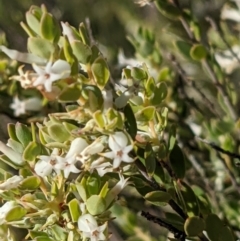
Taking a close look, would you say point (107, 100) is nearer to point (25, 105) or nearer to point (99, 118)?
point (99, 118)

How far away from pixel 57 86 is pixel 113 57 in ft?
2.29

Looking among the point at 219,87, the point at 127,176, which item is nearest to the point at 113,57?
the point at 219,87

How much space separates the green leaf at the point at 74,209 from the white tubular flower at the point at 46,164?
0.10 ft

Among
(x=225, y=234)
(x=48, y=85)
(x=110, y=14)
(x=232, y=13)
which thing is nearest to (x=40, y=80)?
(x=48, y=85)

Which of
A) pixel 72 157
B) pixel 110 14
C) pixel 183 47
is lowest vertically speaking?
pixel 110 14

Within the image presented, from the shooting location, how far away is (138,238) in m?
0.80

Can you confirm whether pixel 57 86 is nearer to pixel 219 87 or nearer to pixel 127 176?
pixel 127 176

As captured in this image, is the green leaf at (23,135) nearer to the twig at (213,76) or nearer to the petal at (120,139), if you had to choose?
the petal at (120,139)

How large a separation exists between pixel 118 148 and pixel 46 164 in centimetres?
7

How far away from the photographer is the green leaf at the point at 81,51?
427 mm

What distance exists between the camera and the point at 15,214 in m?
0.46

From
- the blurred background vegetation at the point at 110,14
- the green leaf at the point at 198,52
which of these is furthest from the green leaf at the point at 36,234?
the blurred background vegetation at the point at 110,14

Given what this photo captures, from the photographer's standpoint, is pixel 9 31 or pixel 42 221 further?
pixel 9 31

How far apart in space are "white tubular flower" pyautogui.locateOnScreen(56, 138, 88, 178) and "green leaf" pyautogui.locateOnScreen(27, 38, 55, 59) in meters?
0.07
